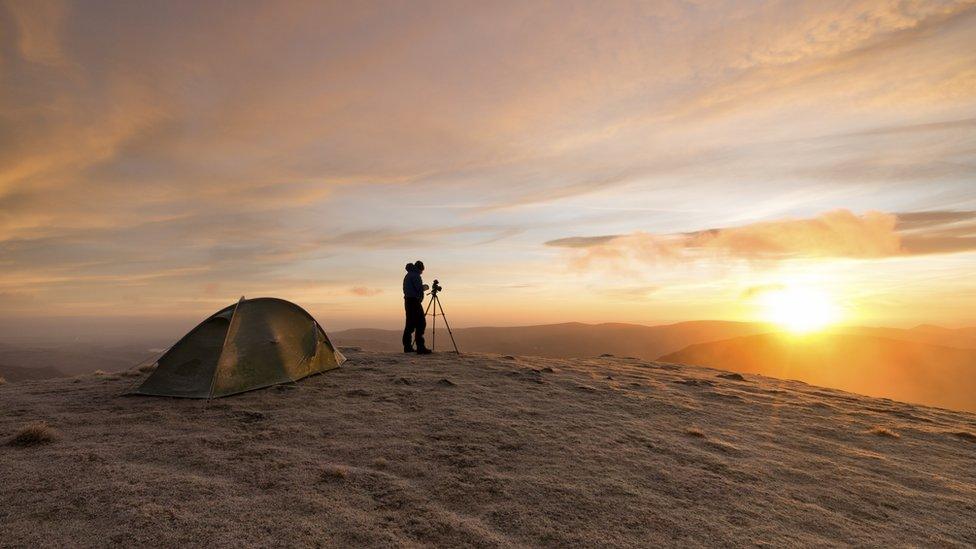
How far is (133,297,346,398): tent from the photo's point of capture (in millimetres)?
9203

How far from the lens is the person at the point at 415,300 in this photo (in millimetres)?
15016

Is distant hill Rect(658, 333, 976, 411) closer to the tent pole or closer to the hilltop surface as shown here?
the hilltop surface

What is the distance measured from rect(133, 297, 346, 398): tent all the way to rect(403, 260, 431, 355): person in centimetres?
410

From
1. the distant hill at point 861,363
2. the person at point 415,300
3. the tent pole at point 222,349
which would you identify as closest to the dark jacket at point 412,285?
the person at point 415,300

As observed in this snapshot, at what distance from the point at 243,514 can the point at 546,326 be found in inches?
7238

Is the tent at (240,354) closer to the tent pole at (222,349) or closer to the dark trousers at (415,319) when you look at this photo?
the tent pole at (222,349)

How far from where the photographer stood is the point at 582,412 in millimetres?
9125

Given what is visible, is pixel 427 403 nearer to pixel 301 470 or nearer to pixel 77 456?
pixel 301 470

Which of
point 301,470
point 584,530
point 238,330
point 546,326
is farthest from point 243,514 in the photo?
point 546,326

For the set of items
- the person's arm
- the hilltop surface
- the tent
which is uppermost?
the person's arm

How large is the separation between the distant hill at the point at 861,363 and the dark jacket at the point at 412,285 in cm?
9985

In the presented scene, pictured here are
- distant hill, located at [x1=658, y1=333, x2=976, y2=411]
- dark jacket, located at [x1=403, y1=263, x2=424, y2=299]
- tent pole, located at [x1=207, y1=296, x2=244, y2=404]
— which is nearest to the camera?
tent pole, located at [x1=207, y1=296, x2=244, y2=404]

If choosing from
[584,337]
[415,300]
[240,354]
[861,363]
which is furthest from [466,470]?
[861,363]

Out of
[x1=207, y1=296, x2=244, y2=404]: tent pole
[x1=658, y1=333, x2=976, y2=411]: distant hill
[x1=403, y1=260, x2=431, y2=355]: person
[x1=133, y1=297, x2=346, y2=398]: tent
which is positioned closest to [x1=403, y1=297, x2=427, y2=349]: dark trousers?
[x1=403, y1=260, x2=431, y2=355]: person
